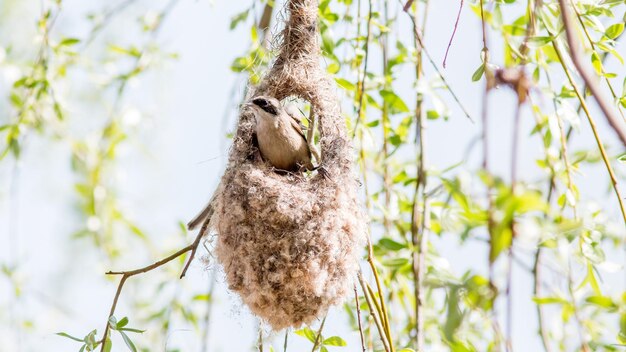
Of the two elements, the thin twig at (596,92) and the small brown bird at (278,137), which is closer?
the thin twig at (596,92)

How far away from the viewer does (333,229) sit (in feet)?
9.06

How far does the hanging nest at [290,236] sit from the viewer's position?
2709 mm

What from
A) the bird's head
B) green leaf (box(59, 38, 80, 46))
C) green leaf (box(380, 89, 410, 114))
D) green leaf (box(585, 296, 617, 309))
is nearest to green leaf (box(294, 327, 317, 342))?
the bird's head

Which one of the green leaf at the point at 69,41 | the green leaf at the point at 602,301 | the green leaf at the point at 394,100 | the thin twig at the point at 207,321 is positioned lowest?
the green leaf at the point at 602,301

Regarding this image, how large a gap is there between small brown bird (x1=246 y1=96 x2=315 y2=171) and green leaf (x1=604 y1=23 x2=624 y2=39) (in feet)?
4.01

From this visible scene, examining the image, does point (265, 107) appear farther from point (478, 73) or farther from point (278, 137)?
point (478, 73)

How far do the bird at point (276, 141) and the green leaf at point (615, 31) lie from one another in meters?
1.19

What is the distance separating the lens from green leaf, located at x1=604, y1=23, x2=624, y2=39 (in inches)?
106

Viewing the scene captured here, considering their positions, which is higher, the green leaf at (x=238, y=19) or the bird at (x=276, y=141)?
the green leaf at (x=238, y=19)

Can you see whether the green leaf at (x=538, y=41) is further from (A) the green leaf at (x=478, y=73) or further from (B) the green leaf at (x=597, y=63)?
(B) the green leaf at (x=597, y=63)

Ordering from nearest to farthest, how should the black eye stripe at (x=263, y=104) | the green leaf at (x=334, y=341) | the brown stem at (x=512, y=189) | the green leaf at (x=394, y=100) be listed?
the brown stem at (x=512, y=189) → the green leaf at (x=334, y=341) → the black eye stripe at (x=263, y=104) → the green leaf at (x=394, y=100)

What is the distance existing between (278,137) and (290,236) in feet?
1.99

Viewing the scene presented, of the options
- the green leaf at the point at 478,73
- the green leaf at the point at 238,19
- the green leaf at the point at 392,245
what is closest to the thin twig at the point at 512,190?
the green leaf at the point at 478,73

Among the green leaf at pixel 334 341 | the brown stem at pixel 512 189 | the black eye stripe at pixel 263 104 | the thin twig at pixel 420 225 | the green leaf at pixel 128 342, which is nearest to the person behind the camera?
the brown stem at pixel 512 189
